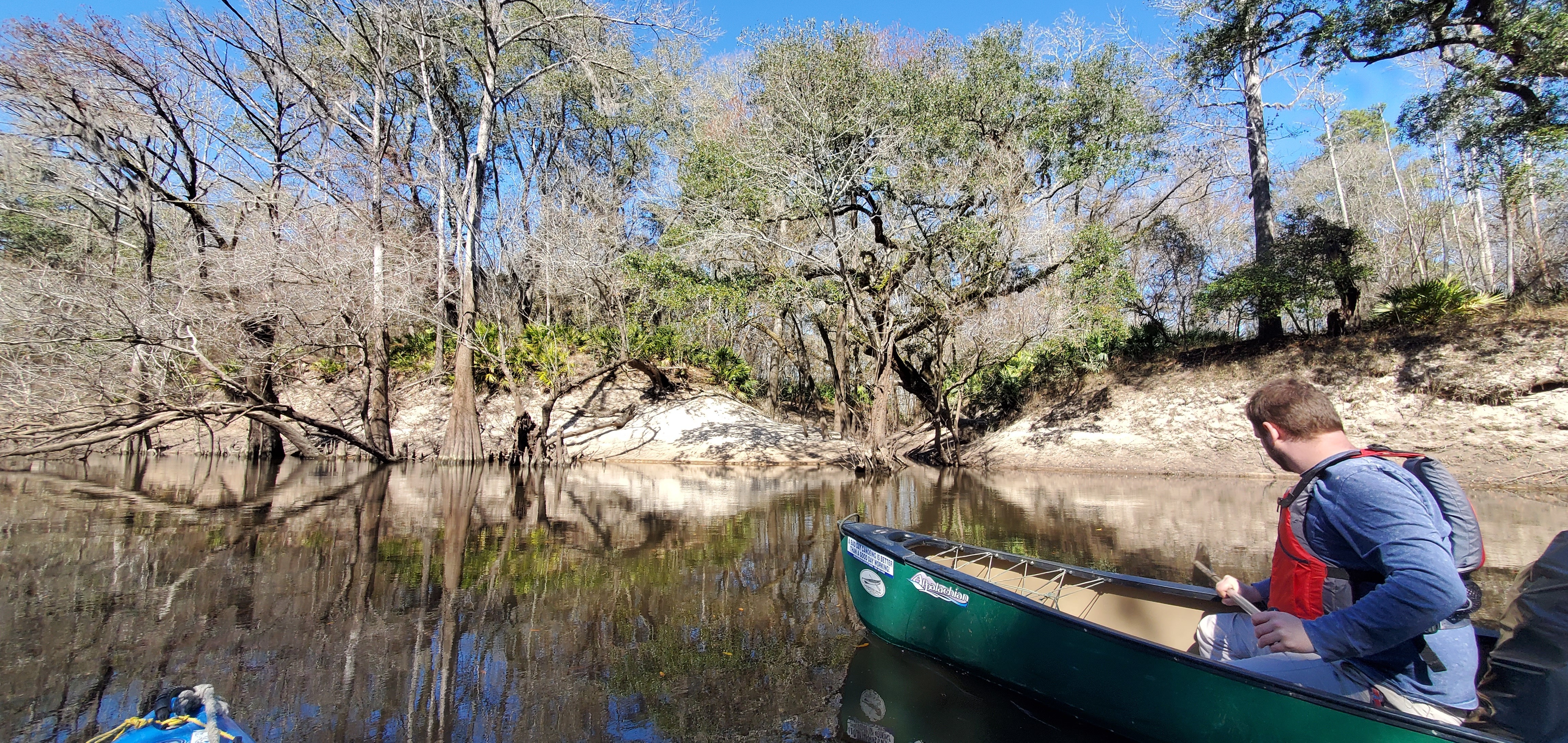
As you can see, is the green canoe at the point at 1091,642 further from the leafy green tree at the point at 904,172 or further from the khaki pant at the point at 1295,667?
the leafy green tree at the point at 904,172

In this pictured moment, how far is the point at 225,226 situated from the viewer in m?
17.5

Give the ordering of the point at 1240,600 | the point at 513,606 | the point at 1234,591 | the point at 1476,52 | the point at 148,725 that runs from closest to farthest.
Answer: the point at 148,725 < the point at 1240,600 < the point at 1234,591 < the point at 513,606 < the point at 1476,52

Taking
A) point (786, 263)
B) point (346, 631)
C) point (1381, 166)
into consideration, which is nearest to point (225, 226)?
point (786, 263)

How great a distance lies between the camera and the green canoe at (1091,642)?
7.94 ft

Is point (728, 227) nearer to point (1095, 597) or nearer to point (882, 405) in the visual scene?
point (882, 405)

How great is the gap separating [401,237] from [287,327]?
14.9 feet

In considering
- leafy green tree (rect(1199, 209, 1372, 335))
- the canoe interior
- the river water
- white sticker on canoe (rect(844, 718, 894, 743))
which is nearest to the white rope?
the river water

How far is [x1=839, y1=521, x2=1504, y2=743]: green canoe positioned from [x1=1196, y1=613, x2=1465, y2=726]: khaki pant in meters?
0.08

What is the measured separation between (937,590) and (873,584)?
0.61m

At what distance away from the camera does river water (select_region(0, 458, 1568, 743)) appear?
331 centimetres

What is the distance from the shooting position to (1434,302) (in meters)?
14.0

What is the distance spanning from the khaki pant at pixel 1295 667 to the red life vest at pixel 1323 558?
0.63 ft

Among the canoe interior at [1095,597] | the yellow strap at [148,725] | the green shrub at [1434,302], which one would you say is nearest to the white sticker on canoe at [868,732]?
the canoe interior at [1095,597]


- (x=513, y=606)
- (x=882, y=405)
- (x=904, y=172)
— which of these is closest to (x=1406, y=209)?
(x=904, y=172)
